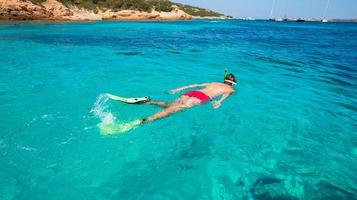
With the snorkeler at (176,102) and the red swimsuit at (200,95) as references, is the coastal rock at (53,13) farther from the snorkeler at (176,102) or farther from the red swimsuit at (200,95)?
the red swimsuit at (200,95)

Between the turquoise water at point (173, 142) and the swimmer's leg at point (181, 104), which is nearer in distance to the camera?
the turquoise water at point (173, 142)

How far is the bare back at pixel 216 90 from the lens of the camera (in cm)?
978

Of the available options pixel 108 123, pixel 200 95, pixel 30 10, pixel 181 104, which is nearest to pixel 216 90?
pixel 200 95

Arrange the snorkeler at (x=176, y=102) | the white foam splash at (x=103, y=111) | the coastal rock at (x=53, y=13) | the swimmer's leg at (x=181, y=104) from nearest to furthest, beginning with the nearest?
the snorkeler at (x=176, y=102) → the white foam splash at (x=103, y=111) → the swimmer's leg at (x=181, y=104) → the coastal rock at (x=53, y=13)

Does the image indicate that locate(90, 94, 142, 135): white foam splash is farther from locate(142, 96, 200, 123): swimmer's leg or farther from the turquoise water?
locate(142, 96, 200, 123): swimmer's leg

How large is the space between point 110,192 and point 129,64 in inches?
523

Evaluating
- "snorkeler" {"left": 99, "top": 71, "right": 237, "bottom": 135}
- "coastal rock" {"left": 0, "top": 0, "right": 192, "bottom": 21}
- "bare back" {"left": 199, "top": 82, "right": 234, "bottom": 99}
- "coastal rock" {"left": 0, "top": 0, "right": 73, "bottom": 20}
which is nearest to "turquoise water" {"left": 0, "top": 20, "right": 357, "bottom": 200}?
"snorkeler" {"left": 99, "top": 71, "right": 237, "bottom": 135}

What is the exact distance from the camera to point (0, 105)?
973cm

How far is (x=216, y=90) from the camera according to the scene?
1002cm

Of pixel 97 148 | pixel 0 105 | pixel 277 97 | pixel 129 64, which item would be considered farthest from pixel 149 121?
pixel 129 64

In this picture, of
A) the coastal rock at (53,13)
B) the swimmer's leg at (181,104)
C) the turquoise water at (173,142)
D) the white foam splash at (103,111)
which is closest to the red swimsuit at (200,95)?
the swimmer's leg at (181,104)

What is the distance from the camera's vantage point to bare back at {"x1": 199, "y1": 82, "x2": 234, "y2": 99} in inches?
385

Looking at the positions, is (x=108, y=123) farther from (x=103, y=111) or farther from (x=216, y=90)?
(x=216, y=90)

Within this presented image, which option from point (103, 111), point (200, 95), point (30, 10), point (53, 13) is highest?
point (200, 95)
